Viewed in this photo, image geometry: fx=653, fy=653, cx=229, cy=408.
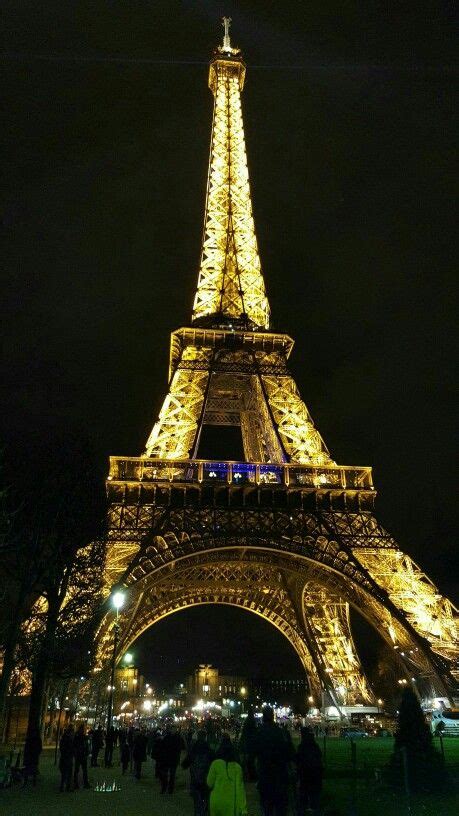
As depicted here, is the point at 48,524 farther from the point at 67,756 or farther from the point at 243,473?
the point at 243,473

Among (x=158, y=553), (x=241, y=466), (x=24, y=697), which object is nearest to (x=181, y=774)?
(x=158, y=553)

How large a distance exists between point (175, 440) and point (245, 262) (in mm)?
19639

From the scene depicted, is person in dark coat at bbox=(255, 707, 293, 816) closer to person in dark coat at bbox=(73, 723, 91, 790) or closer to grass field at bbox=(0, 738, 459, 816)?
grass field at bbox=(0, 738, 459, 816)

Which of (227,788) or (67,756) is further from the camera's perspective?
(67,756)

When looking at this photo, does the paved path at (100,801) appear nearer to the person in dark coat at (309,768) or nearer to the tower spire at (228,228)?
the person in dark coat at (309,768)

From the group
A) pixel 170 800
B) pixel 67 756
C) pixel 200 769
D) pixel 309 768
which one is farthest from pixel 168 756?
pixel 309 768

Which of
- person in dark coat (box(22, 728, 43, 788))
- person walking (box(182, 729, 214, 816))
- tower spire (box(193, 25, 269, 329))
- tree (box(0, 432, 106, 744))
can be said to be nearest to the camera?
person walking (box(182, 729, 214, 816))

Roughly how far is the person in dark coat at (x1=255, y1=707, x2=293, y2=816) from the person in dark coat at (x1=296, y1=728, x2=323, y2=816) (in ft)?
3.97

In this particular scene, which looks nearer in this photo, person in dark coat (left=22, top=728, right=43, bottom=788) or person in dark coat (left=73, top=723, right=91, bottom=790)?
person in dark coat (left=73, top=723, right=91, bottom=790)

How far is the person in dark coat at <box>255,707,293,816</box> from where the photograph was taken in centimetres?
893

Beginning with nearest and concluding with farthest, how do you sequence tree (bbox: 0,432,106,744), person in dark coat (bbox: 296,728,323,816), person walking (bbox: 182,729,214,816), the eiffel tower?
person in dark coat (bbox: 296,728,323,816), person walking (bbox: 182,729,214,816), tree (bbox: 0,432,106,744), the eiffel tower

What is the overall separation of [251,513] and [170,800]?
24.0 meters

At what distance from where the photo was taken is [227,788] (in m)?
7.34

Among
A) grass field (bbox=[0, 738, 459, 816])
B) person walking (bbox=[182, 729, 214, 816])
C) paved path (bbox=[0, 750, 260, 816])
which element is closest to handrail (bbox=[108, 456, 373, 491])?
grass field (bbox=[0, 738, 459, 816])
